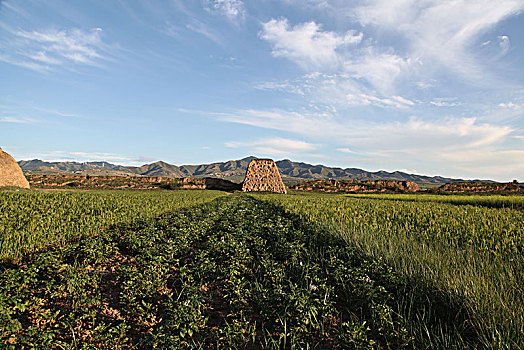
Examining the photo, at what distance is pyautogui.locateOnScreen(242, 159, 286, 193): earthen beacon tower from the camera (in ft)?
193

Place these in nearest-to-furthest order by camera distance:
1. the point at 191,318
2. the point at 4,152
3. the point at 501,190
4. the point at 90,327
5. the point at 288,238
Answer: the point at 191,318 < the point at 90,327 < the point at 288,238 < the point at 4,152 < the point at 501,190

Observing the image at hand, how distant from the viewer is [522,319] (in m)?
3.28

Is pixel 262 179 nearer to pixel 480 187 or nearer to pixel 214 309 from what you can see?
pixel 480 187

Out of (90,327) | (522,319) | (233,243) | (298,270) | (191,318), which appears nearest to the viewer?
(522,319)

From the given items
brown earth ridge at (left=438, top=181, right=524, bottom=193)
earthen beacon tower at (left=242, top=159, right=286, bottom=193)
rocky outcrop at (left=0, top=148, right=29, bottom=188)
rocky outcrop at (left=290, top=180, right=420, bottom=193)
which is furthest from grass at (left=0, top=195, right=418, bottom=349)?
rocky outcrop at (left=290, top=180, right=420, bottom=193)

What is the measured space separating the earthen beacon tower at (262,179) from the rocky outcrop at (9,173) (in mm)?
38730

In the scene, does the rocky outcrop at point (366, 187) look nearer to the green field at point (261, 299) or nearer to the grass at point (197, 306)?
the green field at point (261, 299)

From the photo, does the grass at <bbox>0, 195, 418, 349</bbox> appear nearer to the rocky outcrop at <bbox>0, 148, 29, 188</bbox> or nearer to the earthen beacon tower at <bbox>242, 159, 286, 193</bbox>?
the rocky outcrop at <bbox>0, 148, 29, 188</bbox>

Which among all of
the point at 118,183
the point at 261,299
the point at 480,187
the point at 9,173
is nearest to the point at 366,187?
the point at 480,187

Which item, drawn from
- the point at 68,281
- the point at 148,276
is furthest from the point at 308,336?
the point at 68,281

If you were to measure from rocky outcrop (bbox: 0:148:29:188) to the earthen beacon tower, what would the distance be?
38730mm

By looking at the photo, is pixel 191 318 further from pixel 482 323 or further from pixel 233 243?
pixel 482 323

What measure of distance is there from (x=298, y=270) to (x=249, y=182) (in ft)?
176

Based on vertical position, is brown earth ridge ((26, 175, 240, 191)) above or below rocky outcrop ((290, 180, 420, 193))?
below
